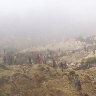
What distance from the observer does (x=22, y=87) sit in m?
133

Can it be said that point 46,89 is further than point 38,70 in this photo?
No

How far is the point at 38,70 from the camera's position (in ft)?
571

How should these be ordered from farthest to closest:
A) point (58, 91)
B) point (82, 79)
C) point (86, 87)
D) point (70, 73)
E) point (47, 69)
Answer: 1. point (47, 69)
2. point (70, 73)
3. point (82, 79)
4. point (86, 87)
5. point (58, 91)

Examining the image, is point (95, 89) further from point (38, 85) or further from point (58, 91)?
point (38, 85)

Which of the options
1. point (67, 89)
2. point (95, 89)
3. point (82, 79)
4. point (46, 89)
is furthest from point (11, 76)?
point (95, 89)

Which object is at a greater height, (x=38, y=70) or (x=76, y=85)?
(x=38, y=70)

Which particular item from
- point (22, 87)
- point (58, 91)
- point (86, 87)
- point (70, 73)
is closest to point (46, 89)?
point (58, 91)

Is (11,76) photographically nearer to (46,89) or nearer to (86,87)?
(46,89)

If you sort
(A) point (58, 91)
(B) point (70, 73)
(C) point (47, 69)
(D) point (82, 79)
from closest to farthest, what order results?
(A) point (58, 91), (D) point (82, 79), (B) point (70, 73), (C) point (47, 69)

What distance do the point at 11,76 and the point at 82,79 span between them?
201 ft

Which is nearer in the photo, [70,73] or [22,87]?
[22,87]

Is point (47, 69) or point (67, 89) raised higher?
point (47, 69)

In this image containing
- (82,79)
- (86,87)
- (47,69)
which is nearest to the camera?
(86,87)

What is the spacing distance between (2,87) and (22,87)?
14647mm
